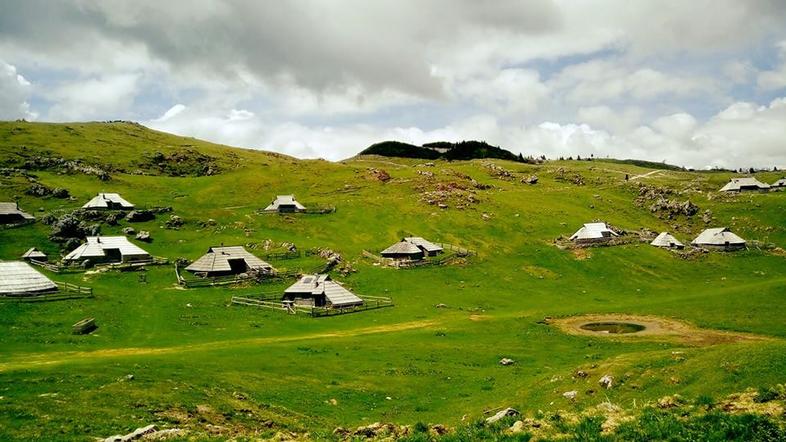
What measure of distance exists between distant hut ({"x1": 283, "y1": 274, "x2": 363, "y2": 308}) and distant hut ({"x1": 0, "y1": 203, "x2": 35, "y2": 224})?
66.8m

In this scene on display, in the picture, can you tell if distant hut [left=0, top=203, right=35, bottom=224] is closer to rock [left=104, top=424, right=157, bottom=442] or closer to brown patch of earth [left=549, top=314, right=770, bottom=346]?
brown patch of earth [left=549, top=314, right=770, bottom=346]

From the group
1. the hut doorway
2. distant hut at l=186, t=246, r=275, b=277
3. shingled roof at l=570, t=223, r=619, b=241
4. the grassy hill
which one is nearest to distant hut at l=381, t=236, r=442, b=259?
the grassy hill

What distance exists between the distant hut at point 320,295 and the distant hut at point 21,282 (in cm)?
2957

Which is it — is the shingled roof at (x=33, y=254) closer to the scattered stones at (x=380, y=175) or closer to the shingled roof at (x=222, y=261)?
the shingled roof at (x=222, y=261)

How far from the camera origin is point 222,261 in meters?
85.4

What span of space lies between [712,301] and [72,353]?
75049mm

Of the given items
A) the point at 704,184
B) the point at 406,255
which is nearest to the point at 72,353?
the point at 406,255

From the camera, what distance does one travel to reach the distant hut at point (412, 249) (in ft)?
327

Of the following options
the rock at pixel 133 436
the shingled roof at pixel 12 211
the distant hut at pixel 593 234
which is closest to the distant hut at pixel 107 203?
the shingled roof at pixel 12 211

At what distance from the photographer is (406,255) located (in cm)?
10031

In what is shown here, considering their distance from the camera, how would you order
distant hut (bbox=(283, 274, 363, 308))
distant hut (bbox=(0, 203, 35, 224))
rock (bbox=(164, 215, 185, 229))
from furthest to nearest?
rock (bbox=(164, 215, 185, 229)) → distant hut (bbox=(0, 203, 35, 224)) → distant hut (bbox=(283, 274, 363, 308))

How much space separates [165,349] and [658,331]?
50285mm

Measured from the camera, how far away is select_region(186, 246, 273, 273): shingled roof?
84062 millimetres

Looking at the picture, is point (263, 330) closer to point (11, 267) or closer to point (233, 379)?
point (233, 379)
